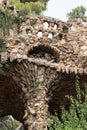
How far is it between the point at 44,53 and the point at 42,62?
1.65ft

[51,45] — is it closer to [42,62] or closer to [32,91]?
[42,62]

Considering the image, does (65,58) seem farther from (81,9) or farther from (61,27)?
(81,9)

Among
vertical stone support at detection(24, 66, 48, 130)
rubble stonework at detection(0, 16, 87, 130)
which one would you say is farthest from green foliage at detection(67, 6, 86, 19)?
vertical stone support at detection(24, 66, 48, 130)

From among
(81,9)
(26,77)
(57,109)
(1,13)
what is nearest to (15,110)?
(57,109)

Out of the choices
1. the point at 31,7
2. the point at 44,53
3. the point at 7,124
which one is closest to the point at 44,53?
the point at 44,53

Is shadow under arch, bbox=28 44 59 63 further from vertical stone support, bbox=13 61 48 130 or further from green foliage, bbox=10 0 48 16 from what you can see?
green foliage, bbox=10 0 48 16

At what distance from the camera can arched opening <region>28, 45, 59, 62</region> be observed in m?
14.1

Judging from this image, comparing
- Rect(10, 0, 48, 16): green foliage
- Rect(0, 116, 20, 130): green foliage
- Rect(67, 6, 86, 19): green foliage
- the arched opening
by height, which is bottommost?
Rect(0, 116, 20, 130): green foliage

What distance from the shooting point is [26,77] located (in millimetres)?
13758

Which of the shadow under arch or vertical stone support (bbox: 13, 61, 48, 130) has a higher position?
the shadow under arch

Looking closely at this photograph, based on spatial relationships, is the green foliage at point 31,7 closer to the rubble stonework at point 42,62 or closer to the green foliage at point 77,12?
the green foliage at point 77,12

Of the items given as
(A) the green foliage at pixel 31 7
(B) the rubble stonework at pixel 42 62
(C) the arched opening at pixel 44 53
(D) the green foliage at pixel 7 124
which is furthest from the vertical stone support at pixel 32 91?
(A) the green foliage at pixel 31 7

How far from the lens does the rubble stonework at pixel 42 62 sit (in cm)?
1364

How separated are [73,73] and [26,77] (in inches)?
47.8
